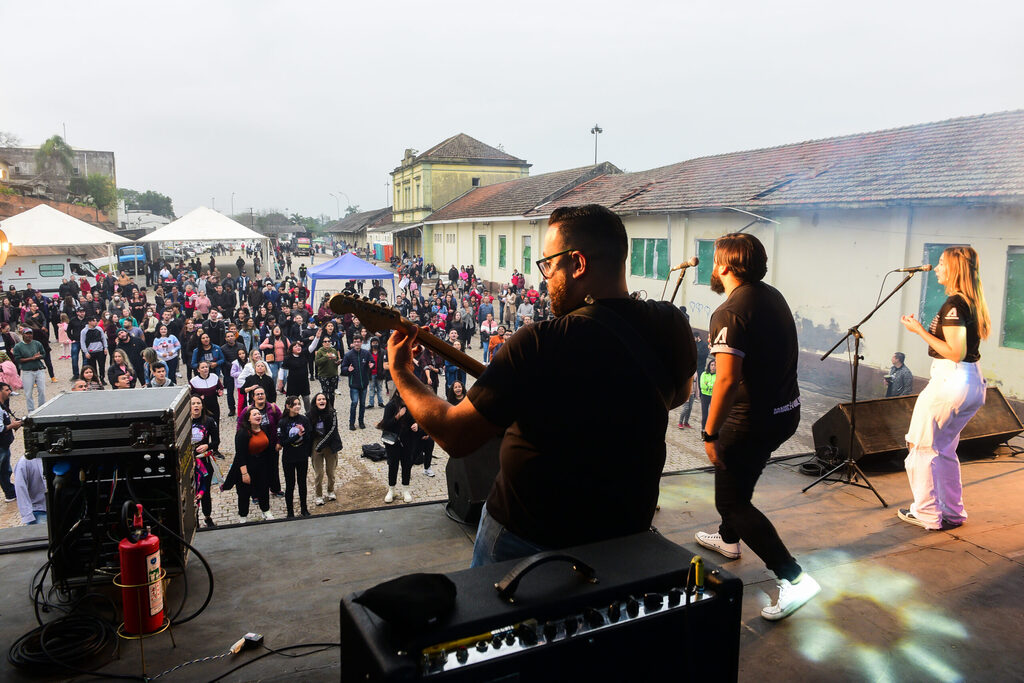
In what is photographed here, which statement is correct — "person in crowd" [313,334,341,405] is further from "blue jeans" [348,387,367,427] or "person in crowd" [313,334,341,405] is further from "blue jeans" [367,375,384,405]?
"blue jeans" [367,375,384,405]

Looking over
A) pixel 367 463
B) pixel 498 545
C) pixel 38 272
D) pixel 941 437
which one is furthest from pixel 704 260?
pixel 38 272

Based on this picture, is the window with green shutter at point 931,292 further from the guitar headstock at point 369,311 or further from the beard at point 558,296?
the guitar headstock at point 369,311

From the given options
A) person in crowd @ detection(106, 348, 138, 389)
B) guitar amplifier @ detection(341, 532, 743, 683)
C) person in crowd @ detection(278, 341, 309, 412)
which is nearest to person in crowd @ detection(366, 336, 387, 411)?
person in crowd @ detection(278, 341, 309, 412)

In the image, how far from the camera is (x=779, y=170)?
1587 centimetres

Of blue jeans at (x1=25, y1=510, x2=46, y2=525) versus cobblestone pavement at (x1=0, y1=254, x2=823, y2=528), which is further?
cobblestone pavement at (x1=0, y1=254, x2=823, y2=528)

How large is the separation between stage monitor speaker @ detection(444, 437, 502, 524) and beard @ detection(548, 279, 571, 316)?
2.14 meters

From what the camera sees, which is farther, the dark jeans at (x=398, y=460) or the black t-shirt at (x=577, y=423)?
the dark jeans at (x=398, y=460)

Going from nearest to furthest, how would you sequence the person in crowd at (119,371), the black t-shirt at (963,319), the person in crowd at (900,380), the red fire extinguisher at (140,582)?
1. the red fire extinguisher at (140,582)
2. the black t-shirt at (963,319)
3. the person in crowd at (900,380)
4. the person in crowd at (119,371)

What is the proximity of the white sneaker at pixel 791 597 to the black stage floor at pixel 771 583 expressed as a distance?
57 millimetres

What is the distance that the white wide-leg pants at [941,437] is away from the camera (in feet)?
12.8

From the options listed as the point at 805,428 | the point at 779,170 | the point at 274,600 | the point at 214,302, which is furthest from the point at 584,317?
the point at 214,302

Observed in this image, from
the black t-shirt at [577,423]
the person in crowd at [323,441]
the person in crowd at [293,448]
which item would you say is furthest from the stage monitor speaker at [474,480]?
the person in crowd at [323,441]

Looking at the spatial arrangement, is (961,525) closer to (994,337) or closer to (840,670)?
(840,670)

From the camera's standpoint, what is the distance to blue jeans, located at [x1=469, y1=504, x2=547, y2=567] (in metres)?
1.91
